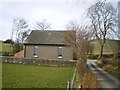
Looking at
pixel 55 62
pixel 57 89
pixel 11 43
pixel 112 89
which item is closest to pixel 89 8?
pixel 112 89

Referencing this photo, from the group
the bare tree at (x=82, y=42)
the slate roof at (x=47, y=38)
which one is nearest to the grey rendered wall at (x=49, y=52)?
the slate roof at (x=47, y=38)

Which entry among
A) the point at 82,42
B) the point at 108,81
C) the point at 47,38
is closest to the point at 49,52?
the point at 47,38

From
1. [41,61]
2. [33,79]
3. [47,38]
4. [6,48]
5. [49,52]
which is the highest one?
[47,38]

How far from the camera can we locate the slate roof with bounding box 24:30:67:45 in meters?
45.2

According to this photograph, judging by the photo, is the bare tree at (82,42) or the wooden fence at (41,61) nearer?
the bare tree at (82,42)

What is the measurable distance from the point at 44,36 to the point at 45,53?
13.2 feet

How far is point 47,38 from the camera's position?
46.3 m

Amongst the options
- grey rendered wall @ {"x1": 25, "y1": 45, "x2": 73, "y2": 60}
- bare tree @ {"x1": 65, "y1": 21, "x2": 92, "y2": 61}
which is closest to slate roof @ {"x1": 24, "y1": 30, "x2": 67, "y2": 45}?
grey rendered wall @ {"x1": 25, "y1": 45, "x2": 73, "y2": 60}

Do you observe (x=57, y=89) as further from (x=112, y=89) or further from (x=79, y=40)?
(x=79, y=40)

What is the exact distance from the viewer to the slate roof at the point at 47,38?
45.2m

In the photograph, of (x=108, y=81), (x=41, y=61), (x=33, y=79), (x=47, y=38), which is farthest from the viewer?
(x=47, y=38)

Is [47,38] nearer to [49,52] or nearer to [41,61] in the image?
[49,52]

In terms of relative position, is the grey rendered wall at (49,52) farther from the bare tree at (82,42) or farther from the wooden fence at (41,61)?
the bare tree at (82,42)

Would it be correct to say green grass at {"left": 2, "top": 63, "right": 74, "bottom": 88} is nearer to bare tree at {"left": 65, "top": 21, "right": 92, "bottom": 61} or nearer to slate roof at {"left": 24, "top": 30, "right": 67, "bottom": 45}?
bare tree at {"left": 65, "top": 21, "right": 92, "bottom": 61}
